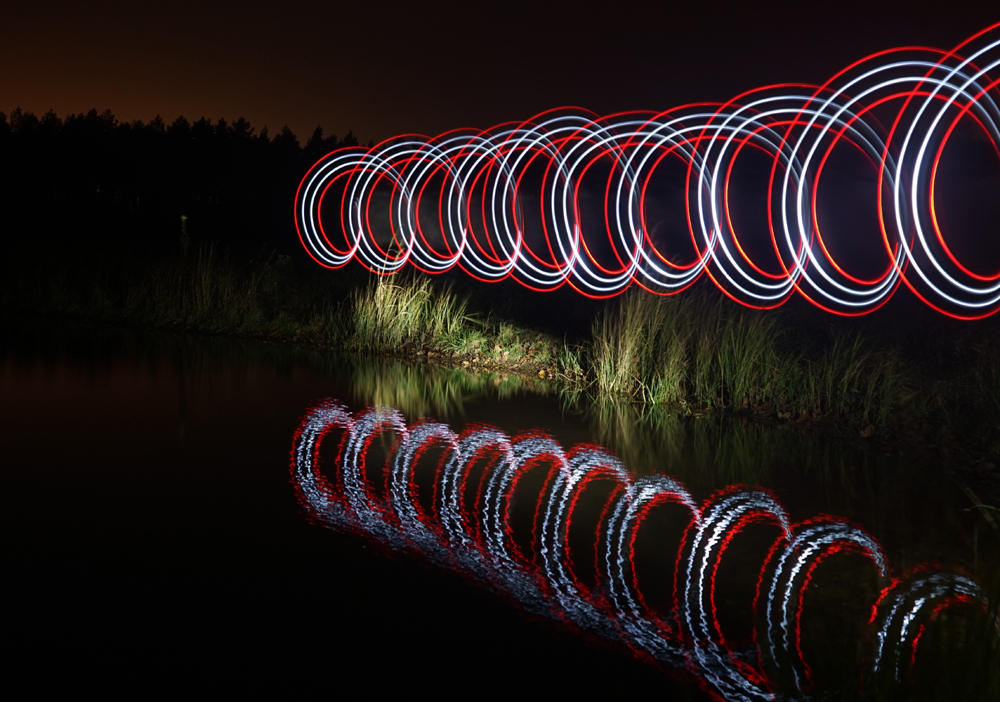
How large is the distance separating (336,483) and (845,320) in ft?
29.8

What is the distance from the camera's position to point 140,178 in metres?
41.2

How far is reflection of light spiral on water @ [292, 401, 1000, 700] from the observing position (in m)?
3.56

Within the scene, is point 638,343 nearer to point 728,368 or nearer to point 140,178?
point 728,368

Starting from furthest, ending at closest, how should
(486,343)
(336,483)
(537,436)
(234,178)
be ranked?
(234,178) < (486,343) < (537,436) < (336,483)

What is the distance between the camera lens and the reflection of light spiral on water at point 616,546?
3.56m

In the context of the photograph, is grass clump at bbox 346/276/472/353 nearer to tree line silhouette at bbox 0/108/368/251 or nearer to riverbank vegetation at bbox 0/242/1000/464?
riverbank vegetation at bbox 0/242/1000/464

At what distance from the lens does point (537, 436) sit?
7.32 metres

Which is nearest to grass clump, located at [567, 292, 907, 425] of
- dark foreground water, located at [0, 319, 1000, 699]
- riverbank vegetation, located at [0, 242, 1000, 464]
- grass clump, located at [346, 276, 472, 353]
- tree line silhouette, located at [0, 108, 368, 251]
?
riverbank vegetation, located at [0, 242, 1000, 464]

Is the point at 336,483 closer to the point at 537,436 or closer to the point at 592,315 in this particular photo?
the point at 537,436

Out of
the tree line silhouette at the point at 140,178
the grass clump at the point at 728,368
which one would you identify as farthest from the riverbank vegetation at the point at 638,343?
the tree line silhouette at the point at 140,178

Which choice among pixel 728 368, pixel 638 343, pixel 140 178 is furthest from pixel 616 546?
pixel 140 178

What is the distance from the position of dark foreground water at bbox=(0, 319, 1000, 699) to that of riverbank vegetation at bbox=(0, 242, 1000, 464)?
92 cm

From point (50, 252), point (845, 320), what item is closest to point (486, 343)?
point (845, 320)

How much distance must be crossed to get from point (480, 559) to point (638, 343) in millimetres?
5565
